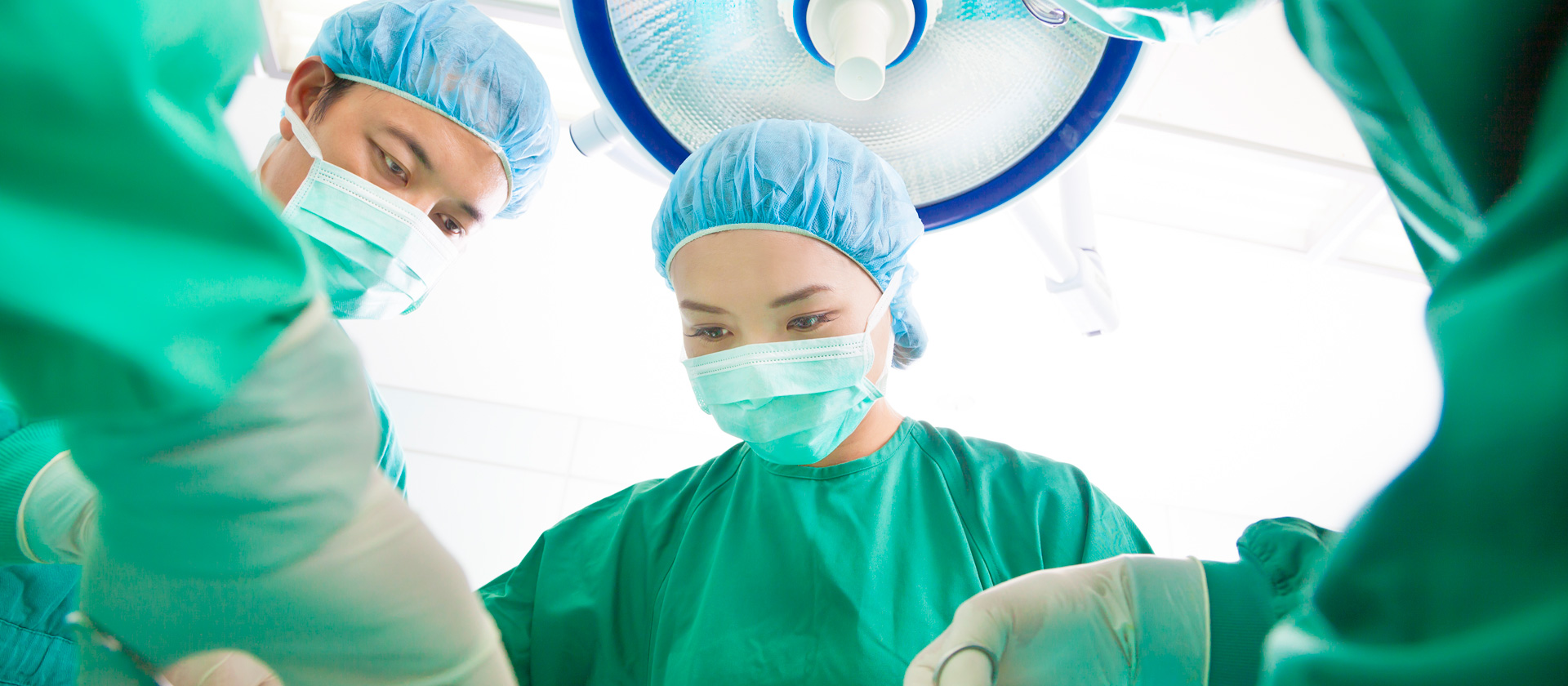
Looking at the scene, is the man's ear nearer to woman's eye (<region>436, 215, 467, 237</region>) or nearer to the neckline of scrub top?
woman's eye (<region>436, 215, 467, 237</region>)

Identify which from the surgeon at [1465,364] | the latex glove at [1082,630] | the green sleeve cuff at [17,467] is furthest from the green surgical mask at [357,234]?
the surgeon at [1465,364]

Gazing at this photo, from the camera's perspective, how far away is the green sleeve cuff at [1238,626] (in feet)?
1.87

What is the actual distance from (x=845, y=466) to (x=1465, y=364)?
91 centimetres

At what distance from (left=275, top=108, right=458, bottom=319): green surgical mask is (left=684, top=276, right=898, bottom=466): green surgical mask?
1.77ft

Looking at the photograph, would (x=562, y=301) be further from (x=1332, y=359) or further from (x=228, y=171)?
(x=1332, y=359)

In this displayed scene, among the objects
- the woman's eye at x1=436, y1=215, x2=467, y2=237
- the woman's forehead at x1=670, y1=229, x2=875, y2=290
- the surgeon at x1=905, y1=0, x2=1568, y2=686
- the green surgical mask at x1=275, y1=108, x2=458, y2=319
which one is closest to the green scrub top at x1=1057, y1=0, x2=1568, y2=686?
the surgeon at x1=905, y1=0, x2=1568, y2=686

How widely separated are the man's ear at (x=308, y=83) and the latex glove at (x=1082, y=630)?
1.43 metres

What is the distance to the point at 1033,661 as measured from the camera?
658 mm

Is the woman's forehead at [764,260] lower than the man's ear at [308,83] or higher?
lower

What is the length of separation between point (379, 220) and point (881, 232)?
2.70ft

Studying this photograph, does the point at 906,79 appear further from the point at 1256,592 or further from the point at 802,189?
the point at 1256,592

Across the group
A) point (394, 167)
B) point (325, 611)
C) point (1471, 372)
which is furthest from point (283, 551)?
point (394, 167)

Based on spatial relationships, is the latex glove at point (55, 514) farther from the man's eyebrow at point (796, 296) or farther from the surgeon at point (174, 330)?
the man's eyebrow at point (796, 296)

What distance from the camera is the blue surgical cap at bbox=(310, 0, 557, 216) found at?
1341 millimetres
